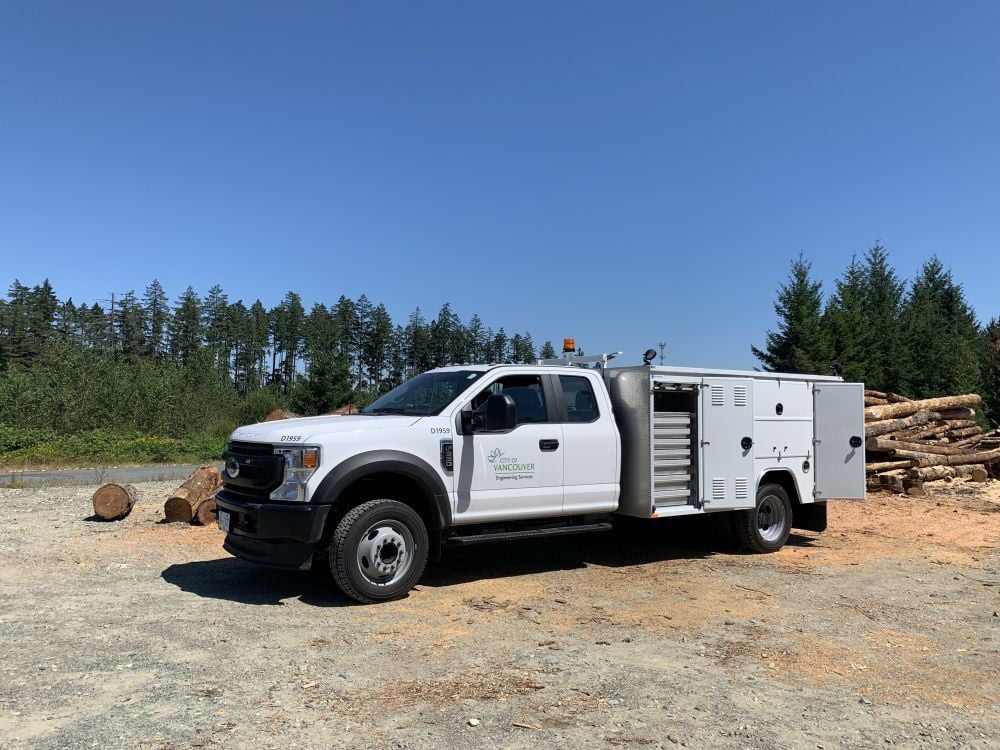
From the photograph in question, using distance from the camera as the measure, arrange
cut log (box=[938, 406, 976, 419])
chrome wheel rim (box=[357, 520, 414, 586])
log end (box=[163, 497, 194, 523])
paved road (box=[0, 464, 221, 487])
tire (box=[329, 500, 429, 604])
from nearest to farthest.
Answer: tire (box=[329, 500, 429, 604])
chrome wheel rim (box=[357, 520, 414, 586])
log end (box=[163, 497, 194, 523])
paved road (box=[0, 464, 221, 487])
cut log (box=[938, 406, 976, 419])

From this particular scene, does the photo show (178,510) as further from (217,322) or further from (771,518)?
(217,322)

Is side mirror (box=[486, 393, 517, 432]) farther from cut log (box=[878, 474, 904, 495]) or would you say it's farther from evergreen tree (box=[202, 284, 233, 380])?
evergreen tree (box=[202, 284, 233, 380])

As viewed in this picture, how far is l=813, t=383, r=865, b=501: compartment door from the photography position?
32.3ft

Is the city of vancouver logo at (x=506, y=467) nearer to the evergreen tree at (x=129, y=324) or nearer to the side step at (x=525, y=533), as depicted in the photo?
the side step at (x=525, y=533)

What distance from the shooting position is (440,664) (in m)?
5.07

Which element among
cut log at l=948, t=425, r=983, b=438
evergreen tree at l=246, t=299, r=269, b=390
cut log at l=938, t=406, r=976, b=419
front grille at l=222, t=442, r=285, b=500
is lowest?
front grille at l=222, t=442, r=285, b=500

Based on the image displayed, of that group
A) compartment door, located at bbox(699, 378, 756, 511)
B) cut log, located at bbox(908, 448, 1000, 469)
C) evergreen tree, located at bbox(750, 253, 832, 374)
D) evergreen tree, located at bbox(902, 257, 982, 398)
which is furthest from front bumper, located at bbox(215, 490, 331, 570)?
evergreen tree, located at bbox(902, 257, 982, 398)

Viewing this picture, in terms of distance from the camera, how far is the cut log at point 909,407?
17.6 m

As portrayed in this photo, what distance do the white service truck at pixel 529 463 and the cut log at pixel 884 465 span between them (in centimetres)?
733

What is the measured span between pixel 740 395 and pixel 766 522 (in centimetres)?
179

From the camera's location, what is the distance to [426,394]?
765 centimetres

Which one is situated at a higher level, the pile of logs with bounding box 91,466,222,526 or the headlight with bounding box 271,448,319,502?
the headlight with bounding box 271,448,319,502

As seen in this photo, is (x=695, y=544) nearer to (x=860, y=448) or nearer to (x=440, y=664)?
(x=860, y=448)

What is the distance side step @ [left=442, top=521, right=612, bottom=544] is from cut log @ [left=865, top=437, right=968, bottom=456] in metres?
10.9
